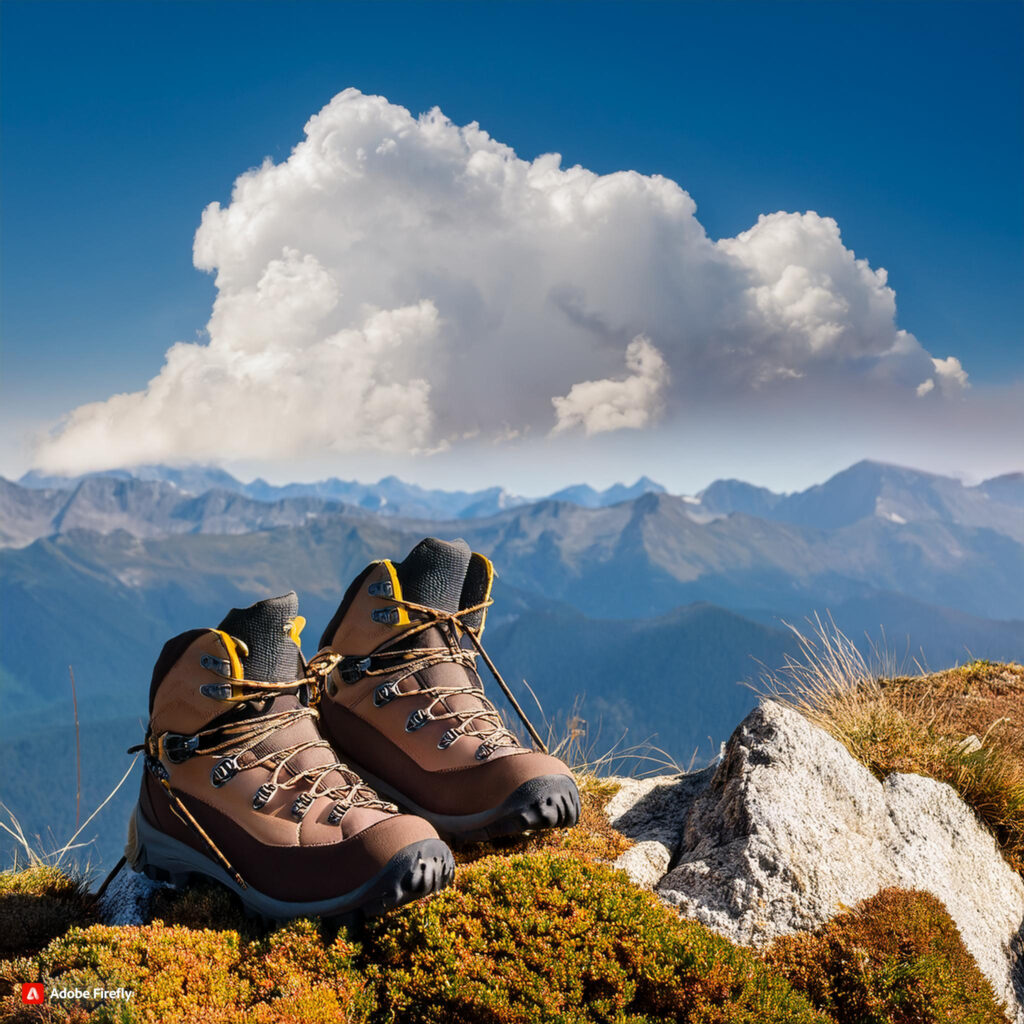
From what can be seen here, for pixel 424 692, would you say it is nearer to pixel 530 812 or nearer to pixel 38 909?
pixel 530 812

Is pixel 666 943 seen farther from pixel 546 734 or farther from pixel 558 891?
pixel 546 734

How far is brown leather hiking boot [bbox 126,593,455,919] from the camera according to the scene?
350 cm

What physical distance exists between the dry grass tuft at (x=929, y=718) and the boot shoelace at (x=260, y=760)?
152 inches

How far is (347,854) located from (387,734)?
39.9 inches

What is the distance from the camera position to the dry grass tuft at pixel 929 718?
18.2 ft

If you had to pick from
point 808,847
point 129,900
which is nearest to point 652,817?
point 808,847

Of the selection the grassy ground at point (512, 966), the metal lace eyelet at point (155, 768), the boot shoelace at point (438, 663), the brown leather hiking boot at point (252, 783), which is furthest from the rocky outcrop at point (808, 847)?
the metal lace eyelet at point (155, 768)

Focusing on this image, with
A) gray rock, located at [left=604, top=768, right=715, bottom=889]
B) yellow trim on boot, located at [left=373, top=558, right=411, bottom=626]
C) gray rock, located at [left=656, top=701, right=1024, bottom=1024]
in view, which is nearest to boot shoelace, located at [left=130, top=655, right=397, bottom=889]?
yellow trim on boot, located at [left=373, top=558, right=411, bottom=626]

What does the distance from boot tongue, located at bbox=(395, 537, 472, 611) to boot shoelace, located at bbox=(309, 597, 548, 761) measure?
0.06m

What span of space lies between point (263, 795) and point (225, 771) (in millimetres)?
264

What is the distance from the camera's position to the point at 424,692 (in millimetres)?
4332

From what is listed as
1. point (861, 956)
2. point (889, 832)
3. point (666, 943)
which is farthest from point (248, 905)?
point (889, 832)

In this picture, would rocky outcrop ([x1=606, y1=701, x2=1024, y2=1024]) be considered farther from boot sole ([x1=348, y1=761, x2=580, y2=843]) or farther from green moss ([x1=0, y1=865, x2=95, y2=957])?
green moss ([x1=0, y1=865, x2=95, y2=957])

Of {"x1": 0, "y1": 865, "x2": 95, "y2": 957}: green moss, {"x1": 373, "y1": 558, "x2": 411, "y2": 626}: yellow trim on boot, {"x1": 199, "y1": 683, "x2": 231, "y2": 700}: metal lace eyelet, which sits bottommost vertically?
{"x1": 0, "y1": 865, "x2": 95, "y2": 957}: green moss
